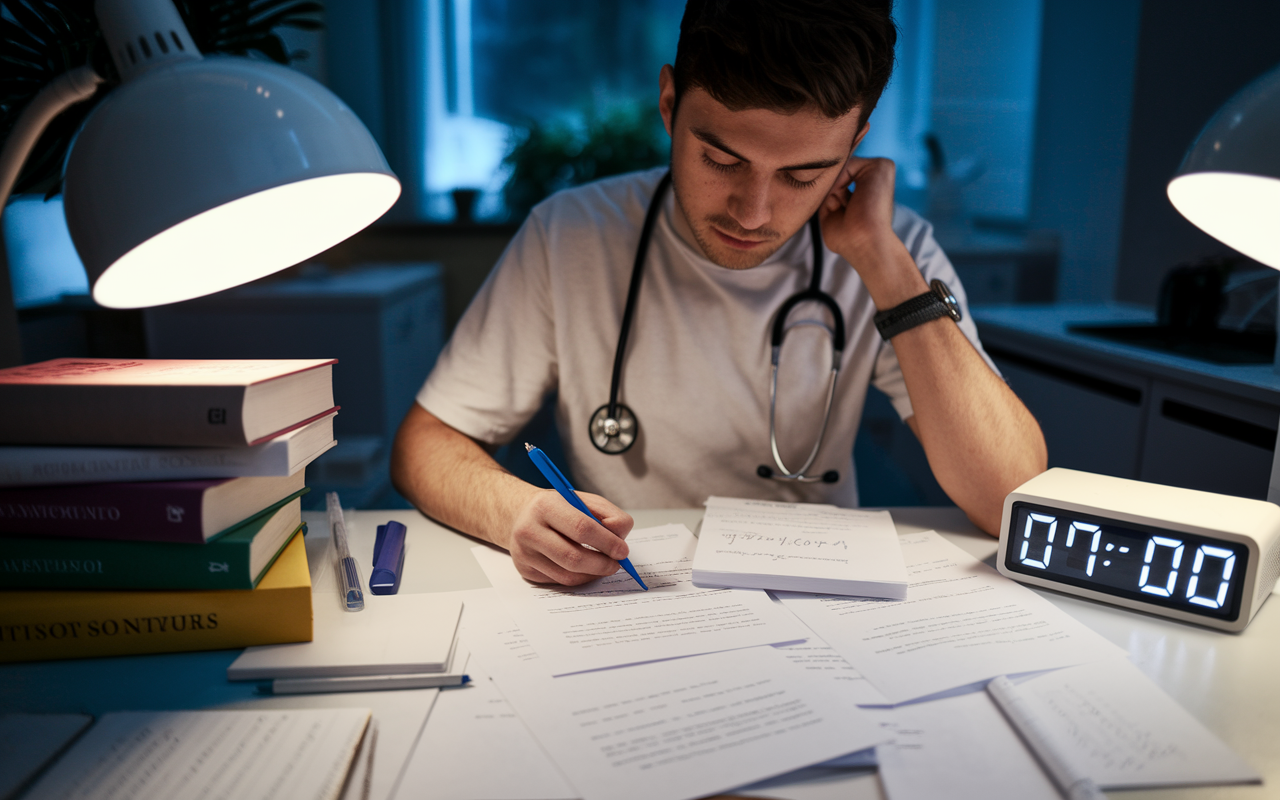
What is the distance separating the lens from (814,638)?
67cm

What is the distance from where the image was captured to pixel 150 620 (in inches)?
25.0

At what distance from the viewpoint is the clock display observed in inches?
27.3

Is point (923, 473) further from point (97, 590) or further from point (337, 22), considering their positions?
point (337, 22)

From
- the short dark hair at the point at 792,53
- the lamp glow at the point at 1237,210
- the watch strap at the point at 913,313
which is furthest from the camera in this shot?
the watch strap at the point at 913,313

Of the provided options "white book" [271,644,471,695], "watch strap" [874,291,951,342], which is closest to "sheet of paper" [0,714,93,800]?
"white book" [271,644,471,695]

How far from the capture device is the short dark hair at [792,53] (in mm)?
928

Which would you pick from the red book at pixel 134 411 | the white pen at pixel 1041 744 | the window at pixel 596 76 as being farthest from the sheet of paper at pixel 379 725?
the window at pixel 596 76

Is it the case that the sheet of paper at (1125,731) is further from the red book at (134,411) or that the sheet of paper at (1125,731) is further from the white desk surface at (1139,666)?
→ the red book at (134,411)

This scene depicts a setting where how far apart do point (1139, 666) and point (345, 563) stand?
725 millimetres

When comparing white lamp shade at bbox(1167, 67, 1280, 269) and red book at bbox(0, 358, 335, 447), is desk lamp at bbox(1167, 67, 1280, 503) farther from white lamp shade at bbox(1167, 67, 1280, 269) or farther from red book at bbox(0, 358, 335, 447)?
red book at bbox(0, 358, 335, 447)

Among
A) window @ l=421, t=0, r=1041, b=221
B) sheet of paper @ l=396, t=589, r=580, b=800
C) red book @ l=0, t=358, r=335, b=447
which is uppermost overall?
window @ l=421, t=0, r=1041, b=221

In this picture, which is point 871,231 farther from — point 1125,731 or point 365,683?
point 365,683

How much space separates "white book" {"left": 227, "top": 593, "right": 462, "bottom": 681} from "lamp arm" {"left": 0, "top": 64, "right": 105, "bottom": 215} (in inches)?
17.9

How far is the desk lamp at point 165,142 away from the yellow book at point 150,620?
25 cm
